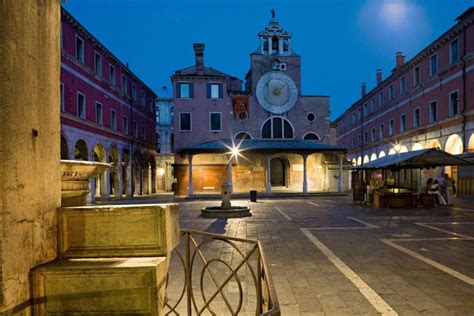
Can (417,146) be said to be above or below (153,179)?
above

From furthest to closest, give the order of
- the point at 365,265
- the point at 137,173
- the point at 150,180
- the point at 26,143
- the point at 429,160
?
1. the point at 150,180
2. the point at 137,173
3. the point at 429,160
4. the point at 365,265
5. the point at 26,143

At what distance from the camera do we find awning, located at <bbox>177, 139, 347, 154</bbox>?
25.2 m

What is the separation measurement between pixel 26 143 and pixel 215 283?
244 cm

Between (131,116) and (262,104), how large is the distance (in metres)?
12.8

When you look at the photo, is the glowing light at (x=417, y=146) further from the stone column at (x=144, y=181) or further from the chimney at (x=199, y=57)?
the stone column at (x=144, y=181)

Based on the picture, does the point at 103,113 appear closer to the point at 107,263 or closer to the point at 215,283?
the point at 215,283

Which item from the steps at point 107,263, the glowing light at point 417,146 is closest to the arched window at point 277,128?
the glowing light at point 417,146

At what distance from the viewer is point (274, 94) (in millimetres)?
29578

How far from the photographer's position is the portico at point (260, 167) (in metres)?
25.7

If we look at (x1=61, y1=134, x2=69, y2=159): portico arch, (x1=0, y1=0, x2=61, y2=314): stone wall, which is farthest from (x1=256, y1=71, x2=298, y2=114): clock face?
(x1=0, y1=0, x2=61, y2=314): stone wall

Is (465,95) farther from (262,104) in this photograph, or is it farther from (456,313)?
(456,313)

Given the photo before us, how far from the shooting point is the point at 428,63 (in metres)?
27.5

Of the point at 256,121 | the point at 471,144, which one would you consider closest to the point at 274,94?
the point at 256,121

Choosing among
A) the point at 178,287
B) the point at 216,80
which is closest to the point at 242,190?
the point at 216,80
